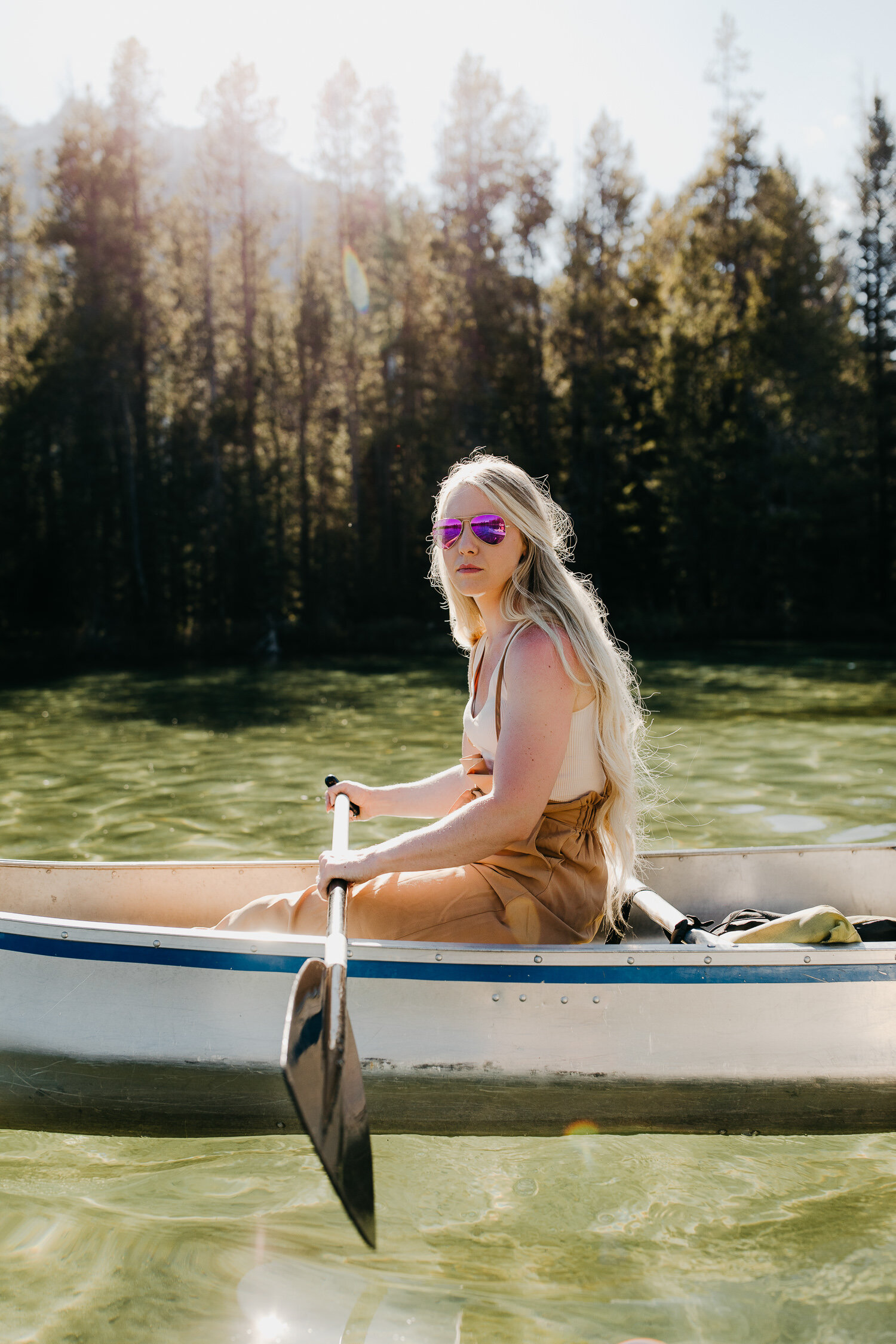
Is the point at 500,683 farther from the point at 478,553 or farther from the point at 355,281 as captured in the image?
the point at 355,281

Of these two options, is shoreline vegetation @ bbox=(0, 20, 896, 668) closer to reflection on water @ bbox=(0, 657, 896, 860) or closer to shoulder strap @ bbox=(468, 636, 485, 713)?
reflection on water @ bbox=(0, 657, 896, 860)

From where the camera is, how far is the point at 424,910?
2.82 meters

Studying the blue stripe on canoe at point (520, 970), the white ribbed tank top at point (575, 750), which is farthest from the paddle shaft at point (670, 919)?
the white ribbed tank top at point (575, 750)

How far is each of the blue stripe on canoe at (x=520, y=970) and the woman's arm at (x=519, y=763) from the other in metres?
0.32

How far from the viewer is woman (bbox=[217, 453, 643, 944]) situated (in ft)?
8.18

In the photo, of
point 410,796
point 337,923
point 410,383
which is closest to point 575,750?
point 337,923

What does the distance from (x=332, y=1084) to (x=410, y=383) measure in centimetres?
2757

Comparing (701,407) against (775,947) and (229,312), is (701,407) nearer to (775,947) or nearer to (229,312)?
(229,312)

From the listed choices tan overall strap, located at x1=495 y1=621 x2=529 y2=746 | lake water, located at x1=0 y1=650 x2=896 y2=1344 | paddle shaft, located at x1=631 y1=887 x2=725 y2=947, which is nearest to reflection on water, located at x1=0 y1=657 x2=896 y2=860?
paddle shaft, located at x1=631 y1=887 x2=725 y2=947

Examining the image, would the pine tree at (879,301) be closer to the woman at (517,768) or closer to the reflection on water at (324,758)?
the reflection on water at (324,758)

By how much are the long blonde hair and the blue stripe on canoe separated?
9.6 inches

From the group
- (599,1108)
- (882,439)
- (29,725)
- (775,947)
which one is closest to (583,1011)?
(599,1108)

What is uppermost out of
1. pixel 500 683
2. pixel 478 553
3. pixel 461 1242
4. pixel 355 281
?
pixel 355 281

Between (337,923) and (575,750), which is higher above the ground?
(575,750)
